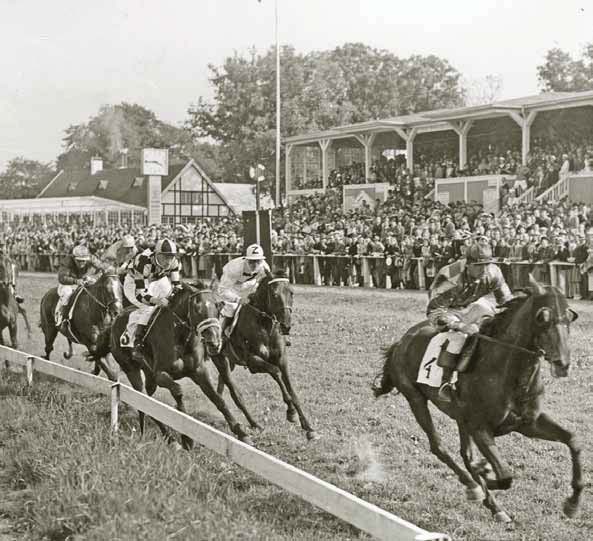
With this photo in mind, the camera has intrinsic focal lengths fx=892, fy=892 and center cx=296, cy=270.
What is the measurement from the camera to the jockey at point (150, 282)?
980 cm

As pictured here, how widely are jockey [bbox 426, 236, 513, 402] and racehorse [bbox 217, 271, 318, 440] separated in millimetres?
2327

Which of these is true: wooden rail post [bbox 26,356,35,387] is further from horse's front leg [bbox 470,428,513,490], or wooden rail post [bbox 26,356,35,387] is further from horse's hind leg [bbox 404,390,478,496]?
horse's front leg [bbox 470,428,513,490]

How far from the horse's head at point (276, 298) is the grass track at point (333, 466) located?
1.14 meters

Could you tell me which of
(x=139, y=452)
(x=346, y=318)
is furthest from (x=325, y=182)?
(x=139, y=452)

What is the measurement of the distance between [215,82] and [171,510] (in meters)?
45.6

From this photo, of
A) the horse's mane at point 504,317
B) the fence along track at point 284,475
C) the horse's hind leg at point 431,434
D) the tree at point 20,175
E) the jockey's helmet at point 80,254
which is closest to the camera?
the fence along track at point 284,475

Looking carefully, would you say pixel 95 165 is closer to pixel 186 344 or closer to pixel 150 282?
pixel 150 282

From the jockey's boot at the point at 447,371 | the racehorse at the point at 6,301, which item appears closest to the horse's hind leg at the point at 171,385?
the jockey's boot at the point at 447,371

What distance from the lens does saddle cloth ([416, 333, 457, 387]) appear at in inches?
294

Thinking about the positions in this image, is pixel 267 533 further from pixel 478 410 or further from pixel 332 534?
pixel 478 410

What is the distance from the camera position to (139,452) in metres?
7.62

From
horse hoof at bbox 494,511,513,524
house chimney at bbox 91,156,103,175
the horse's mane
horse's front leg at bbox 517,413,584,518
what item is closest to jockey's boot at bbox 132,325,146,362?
the horse's mane

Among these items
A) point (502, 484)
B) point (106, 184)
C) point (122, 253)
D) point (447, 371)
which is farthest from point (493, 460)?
point (106, 184)

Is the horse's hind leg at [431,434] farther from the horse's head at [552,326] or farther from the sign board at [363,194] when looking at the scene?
the sign board at [363,194]
